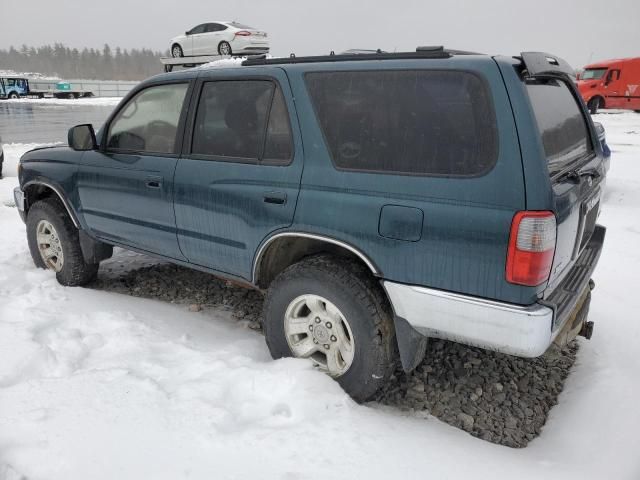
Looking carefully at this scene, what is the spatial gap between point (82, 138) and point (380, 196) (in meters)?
2.69

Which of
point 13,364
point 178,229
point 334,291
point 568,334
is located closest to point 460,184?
point 334,291

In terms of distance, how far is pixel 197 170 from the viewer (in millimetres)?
3178

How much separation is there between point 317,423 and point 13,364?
1.84 meters

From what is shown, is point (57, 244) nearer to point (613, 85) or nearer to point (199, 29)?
point (199, 29)

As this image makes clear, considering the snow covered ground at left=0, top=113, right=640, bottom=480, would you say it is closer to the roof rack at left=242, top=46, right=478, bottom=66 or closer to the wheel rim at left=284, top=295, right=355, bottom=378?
the wheel rim at left=284, top=295, right=355, bottom=378

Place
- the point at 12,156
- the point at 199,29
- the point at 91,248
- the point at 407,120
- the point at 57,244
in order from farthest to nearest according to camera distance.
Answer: the point at 199,29
the point at 12,156
the point at 57,244
the point at 91,248
the point at 407,120

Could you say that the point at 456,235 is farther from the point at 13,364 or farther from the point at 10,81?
the point at 10,81

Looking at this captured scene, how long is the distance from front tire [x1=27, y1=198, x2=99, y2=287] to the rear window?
373 cm

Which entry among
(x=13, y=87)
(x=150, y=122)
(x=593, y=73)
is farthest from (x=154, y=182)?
(x=13, y=87)

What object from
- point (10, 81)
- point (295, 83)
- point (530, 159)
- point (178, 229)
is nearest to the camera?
point (530, 159)

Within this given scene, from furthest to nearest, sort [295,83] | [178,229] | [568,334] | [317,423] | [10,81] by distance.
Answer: [10,81] → [178,229] → [295,83] → [568,334] → [317,423]

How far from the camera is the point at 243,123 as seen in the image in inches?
120

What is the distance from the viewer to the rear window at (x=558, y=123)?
2.35m

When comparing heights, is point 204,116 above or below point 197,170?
above
